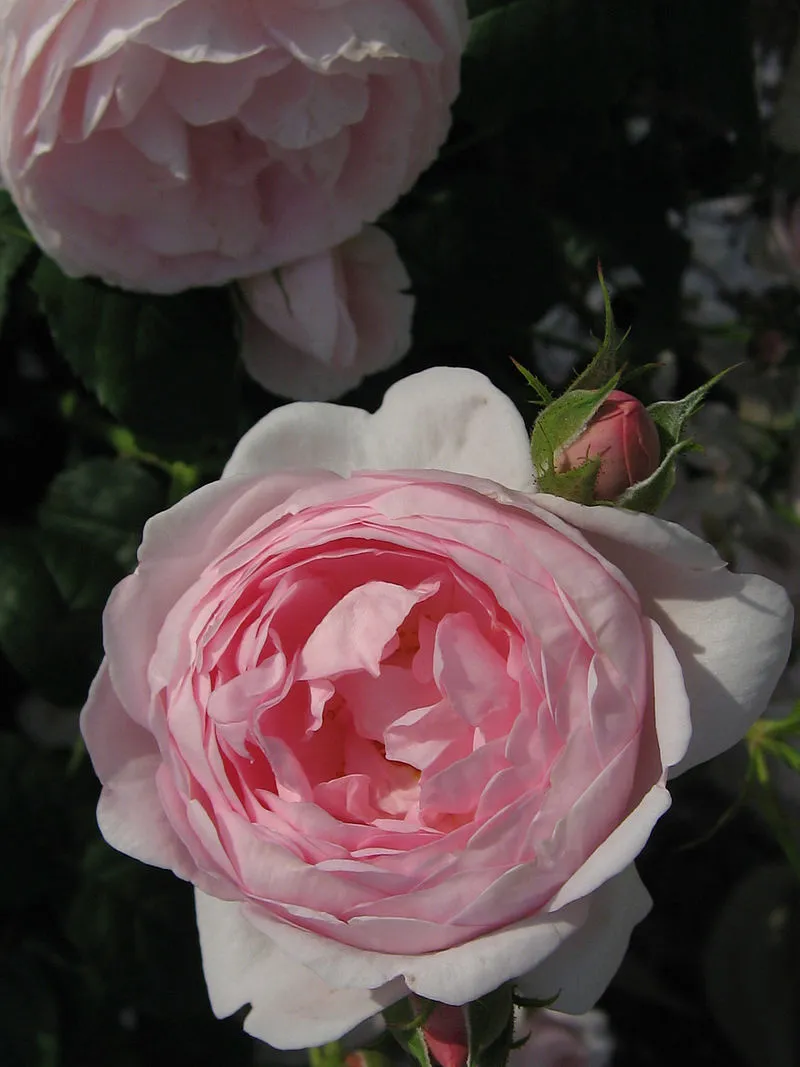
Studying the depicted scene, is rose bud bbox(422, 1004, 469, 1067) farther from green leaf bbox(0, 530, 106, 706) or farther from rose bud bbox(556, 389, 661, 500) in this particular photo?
green leaf bbox(0, 530, 106, 706)

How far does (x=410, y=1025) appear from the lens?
0.40 meters

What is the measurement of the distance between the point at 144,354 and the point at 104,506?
13 centimetres

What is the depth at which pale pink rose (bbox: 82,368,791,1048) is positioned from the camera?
1.20 feet

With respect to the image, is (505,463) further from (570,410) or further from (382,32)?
(382,32)

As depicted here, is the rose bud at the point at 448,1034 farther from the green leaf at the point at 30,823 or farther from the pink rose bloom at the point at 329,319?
the green leaf at the point at 30,823

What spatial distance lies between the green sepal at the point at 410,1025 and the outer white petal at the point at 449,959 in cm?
3

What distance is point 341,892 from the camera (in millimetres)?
372

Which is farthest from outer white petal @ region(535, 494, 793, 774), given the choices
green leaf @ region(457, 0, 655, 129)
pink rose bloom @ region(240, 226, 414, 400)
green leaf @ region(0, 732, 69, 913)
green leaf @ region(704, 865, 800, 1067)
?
green leaf @ region(704, 865, 800, 1067)

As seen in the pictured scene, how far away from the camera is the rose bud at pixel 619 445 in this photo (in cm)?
37

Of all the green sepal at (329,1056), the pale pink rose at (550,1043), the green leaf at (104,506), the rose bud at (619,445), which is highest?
the rose bud at (619,445)

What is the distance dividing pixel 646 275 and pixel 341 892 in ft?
1.89

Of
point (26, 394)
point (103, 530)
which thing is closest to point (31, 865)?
point (103, 530)

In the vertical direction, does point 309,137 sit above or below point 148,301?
above

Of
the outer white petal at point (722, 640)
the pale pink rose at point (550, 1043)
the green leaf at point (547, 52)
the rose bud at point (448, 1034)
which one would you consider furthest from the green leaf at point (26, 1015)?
the green leaf at point (547, 52)
